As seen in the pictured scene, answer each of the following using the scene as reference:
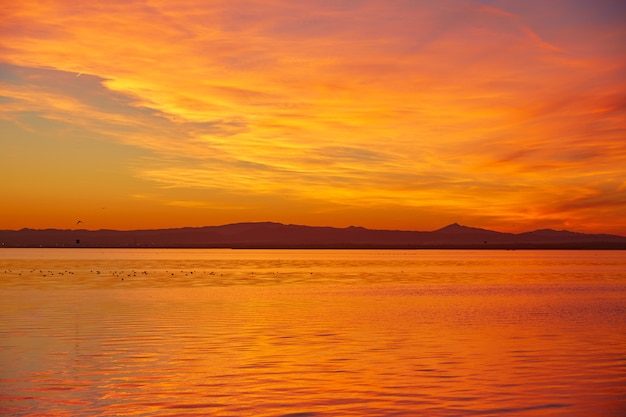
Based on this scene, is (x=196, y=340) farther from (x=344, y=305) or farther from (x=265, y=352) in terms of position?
(x=344, y=305)

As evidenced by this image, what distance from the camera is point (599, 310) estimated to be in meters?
47.3

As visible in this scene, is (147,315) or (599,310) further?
(599,310)

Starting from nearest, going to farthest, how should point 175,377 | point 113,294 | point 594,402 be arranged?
point 594,402 < point 175,377 < point 113,294

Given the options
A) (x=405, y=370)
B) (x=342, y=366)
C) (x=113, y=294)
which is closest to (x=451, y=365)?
(x=405, y=370)

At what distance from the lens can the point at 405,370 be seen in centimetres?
2489

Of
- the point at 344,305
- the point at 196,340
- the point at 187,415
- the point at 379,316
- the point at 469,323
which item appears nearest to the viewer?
the point at 187,415

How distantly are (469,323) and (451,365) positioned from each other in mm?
14047

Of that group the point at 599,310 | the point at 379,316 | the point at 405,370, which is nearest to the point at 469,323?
the point at 379,316

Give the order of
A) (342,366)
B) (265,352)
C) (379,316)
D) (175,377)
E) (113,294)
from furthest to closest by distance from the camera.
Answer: (113,294)
(379,316)
(265,352)
(342,366)
(175,377)

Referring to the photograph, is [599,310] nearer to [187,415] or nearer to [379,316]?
[379,316]

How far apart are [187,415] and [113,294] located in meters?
43.8

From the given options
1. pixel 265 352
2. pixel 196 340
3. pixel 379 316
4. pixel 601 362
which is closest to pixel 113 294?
pixel 379 316

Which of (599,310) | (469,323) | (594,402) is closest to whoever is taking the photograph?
(594,402)

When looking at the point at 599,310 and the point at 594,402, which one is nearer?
the point at 594,402
